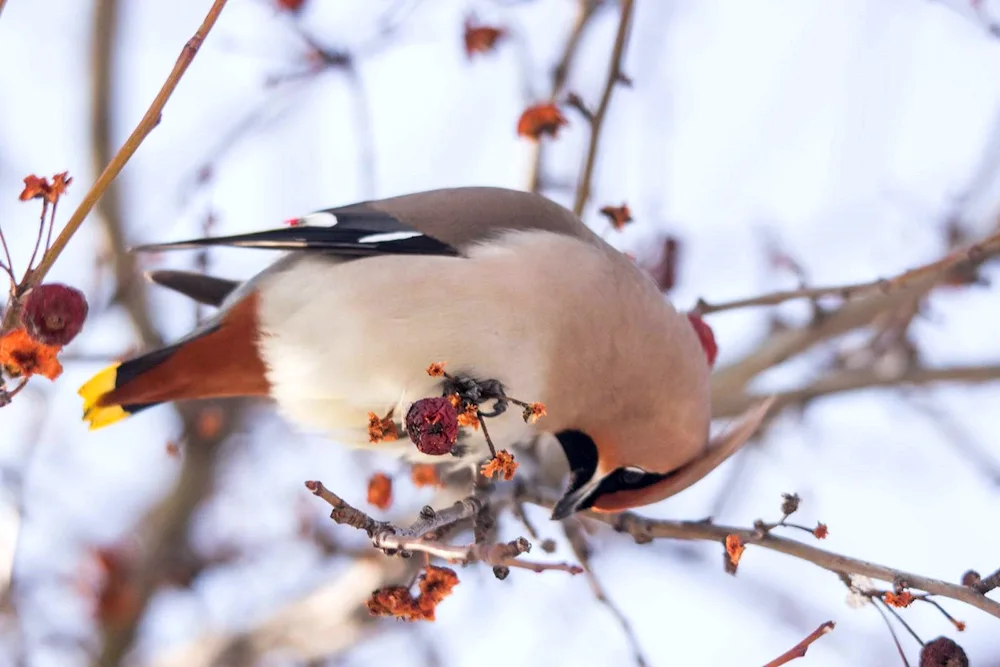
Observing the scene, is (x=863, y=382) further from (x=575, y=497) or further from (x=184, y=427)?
(x=184, y=427)

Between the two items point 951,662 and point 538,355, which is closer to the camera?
point 951,662

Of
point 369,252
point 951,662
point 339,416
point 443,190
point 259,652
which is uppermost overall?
point 443,190

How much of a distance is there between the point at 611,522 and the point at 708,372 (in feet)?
1.94

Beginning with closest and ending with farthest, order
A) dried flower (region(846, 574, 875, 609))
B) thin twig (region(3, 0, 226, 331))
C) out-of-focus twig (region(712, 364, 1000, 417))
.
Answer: thin twig (region(3, 0, 226, 331))
dried flower (region(846, 574, 875, 609))
out-of-focus twig (region(712, 364, 1000, 417))

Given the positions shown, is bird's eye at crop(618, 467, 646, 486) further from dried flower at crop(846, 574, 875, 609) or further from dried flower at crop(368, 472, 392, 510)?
dried flower at crop(846, 574, 875, 609)

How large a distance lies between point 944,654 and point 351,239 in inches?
70.0

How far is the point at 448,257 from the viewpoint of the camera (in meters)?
2.85

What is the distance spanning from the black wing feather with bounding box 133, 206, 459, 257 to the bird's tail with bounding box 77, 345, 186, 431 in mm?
380

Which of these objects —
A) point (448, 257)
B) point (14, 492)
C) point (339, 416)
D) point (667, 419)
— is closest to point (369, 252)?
point (448, 257)

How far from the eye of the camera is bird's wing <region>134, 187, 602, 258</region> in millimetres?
2912

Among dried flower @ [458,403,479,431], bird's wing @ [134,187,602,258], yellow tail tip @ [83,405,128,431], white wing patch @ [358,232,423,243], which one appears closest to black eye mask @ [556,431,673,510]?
bird's wing @ [134,187,602,258]

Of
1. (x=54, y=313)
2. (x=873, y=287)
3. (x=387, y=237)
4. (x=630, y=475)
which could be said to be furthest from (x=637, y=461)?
(x=54, y=313)

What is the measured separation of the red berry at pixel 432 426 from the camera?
2.06 m

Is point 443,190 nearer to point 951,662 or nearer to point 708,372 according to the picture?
point 708,372
